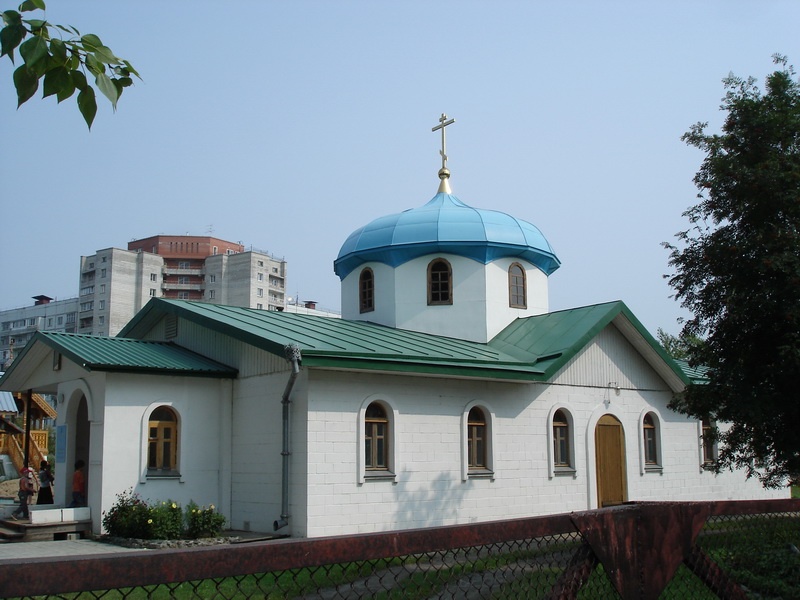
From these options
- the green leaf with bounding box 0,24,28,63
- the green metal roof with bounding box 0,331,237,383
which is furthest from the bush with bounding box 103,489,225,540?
the green leaf with bounding box 0,24,28,63

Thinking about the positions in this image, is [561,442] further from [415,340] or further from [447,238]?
[447,238]

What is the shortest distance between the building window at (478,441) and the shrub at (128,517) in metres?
6.14

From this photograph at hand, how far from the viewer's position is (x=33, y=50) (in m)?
2.80

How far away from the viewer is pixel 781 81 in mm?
12805

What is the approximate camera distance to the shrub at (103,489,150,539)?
13450 millimetres

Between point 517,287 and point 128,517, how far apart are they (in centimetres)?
1095

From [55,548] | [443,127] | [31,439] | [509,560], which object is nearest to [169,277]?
[31,439]

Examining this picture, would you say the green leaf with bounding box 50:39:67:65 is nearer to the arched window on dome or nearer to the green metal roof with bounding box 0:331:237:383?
the green metal roof with bounding box 0:331:237:383

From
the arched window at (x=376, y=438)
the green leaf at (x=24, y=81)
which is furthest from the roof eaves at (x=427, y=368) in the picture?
the green leaf at (x=24, y=81)

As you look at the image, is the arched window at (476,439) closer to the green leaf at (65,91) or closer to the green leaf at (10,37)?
the green leaf at (65,91)

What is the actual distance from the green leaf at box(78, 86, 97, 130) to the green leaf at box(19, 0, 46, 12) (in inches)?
12.0

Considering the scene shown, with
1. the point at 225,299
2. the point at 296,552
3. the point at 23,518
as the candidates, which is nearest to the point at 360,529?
the point at 23,518

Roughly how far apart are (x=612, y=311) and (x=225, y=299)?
7752 cm

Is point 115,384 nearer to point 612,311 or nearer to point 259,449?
point 259,449
